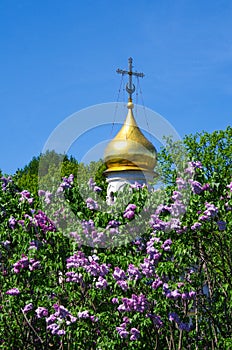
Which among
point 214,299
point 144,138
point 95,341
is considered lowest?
point 95,341

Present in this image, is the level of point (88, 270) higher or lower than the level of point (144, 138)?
lower

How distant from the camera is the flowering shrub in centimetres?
724

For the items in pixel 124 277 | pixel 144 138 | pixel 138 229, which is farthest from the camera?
pixel 144 138

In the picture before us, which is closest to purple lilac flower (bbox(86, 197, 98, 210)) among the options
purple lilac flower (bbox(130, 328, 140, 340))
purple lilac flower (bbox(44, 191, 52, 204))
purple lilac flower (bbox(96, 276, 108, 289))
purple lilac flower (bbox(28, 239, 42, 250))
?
purple lilac flower (bbox(44, 191, 52, 204))

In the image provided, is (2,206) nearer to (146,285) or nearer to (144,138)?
(146,285)

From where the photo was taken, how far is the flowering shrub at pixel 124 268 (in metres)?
7.24

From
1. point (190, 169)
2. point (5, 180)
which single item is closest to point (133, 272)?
point (190, 169)

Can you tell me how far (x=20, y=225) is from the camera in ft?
26.7

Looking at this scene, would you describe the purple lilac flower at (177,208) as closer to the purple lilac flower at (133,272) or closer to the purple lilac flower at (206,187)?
the purple lilac flower at (206,187)

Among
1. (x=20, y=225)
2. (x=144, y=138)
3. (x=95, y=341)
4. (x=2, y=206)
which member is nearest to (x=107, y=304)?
(x=95, y=341)

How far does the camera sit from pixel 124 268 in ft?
24.2

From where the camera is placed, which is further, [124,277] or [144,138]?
[144,138]

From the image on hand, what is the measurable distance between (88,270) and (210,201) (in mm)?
1645

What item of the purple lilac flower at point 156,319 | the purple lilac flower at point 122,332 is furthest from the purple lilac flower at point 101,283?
the purple lilac flower at point 156,319
